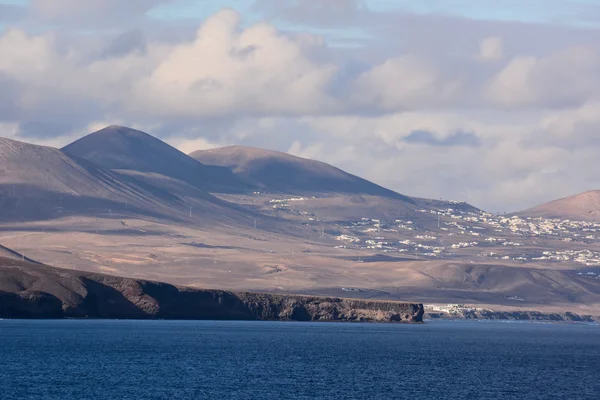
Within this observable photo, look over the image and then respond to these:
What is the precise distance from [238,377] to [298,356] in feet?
84.5

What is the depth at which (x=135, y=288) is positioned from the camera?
617ft

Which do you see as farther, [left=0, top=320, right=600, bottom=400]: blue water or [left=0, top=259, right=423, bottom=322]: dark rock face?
[left=0, top=259, right=423, bottom=322]: dark rock face

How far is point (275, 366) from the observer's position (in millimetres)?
110188

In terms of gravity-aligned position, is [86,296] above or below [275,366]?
above

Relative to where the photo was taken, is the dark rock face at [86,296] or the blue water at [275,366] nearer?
the blue water at [275,366]

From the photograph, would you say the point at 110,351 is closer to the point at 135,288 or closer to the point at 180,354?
the point at 180,354

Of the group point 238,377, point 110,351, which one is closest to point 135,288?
point 110,351

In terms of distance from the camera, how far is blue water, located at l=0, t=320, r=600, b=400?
89.1 m

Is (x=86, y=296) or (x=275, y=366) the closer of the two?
(x=275, y=366)

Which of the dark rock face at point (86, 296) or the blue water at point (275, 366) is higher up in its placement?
the dark rock face at point (86, 296)

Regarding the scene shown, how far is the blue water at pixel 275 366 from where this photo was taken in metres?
89.1

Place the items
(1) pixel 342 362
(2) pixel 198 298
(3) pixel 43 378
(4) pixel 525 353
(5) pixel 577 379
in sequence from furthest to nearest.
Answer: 1. (2) pixel 198 298
2. (4) pixel 525 353
3. (1) pixel 342 362
4. (5) pixel 577 379
5. (3) pixel 43 378

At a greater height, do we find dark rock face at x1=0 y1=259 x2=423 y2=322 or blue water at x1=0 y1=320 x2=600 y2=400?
dark rock face at x1=0 y1=259 x2=423 y2=322

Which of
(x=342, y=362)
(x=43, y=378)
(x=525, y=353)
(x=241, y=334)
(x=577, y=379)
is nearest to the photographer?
(x=43, y=378)
